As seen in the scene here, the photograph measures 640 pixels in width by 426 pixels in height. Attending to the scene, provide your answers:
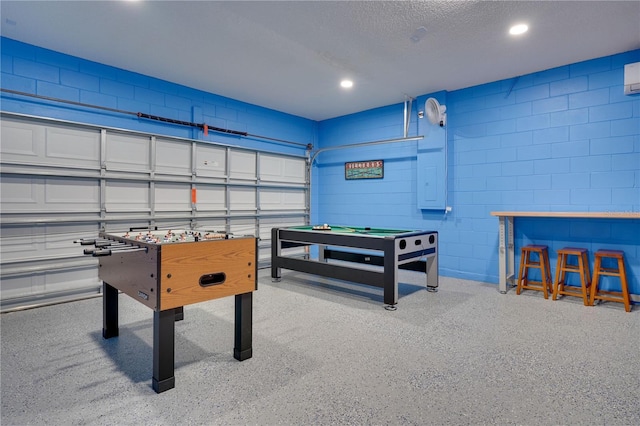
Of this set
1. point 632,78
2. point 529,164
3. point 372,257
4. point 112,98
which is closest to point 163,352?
point 372,257

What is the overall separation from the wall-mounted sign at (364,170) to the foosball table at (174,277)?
4.09 m

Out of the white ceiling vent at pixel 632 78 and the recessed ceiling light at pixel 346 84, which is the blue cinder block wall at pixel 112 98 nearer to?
the recessed ceiling light at pixel 346 84

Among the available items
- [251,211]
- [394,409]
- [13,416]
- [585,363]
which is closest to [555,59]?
[585,363]

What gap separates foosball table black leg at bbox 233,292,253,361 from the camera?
2.35 metres

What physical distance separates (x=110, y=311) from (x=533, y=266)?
4559 millimetres

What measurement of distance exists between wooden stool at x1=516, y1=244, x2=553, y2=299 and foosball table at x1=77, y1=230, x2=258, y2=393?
3.48 metres

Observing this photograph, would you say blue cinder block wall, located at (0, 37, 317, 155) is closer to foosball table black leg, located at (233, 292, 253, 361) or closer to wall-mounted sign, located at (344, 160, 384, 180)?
wall-mounted sign, located at (344, 160, 384, 180)

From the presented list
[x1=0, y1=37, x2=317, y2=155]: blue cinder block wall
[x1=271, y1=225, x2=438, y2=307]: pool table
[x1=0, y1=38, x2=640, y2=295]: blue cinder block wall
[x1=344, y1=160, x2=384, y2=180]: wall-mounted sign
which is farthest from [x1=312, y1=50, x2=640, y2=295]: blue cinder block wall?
[x1=0, y1=37, x2=317, y2=155]: blue cinder block wall

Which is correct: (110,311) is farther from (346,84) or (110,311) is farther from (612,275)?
(612,275)

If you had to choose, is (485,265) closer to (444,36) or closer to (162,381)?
(444,36)

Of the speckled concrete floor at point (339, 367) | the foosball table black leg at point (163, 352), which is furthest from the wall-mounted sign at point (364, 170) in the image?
the foosball table black leg at point (163, 352)

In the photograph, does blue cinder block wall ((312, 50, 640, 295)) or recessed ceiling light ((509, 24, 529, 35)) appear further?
blue cinder block wall ((312, 50, 640, 295))

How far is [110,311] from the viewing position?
2.76 m

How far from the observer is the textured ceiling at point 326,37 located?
304 centimetres
